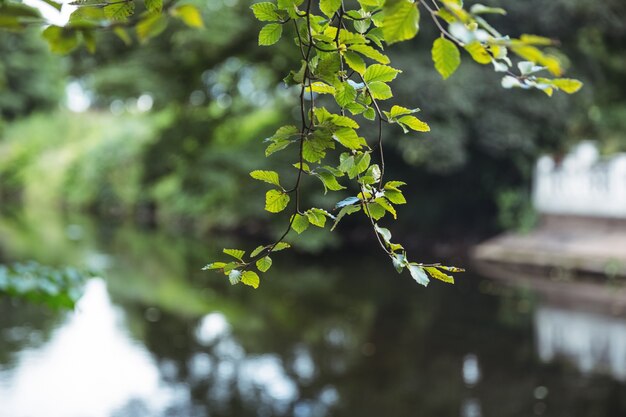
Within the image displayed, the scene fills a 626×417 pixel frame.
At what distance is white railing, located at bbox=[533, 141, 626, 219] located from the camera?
1034cm

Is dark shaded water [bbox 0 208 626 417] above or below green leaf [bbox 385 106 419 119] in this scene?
below

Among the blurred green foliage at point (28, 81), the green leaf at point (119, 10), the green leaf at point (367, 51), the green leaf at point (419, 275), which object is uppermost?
the green leaf at point (119, 10)

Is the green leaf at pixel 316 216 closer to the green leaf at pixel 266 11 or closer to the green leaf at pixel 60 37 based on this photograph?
the green leaf at pixel 266 11

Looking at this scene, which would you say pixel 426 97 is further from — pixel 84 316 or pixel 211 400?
pixel 211 400

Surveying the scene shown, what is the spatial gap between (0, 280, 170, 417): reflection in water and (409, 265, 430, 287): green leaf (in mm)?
2885

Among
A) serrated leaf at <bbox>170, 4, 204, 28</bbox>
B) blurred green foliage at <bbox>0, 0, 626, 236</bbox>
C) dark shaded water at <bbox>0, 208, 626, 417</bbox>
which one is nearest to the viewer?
serrated leaf at <bbox>170, 4, 204, 28</bbox>

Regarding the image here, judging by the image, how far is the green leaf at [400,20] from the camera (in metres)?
0.65

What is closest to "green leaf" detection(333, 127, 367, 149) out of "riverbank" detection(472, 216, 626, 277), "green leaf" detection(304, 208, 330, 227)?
"green leaf" detection(304, 208, 330, 227)

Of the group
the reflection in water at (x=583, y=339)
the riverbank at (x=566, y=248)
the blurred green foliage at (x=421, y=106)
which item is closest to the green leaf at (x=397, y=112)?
the reflection in water at (x=583, y=339)

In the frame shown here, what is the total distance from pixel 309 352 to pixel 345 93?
4547 mm

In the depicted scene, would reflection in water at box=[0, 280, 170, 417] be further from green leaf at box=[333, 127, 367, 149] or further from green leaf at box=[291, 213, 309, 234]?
green leaf at box=[333, 127, 367, 149]

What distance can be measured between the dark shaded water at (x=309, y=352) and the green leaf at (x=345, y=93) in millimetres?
3394

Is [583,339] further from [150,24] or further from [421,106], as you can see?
[150,24]

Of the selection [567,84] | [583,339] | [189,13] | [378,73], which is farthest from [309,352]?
[189,13]
